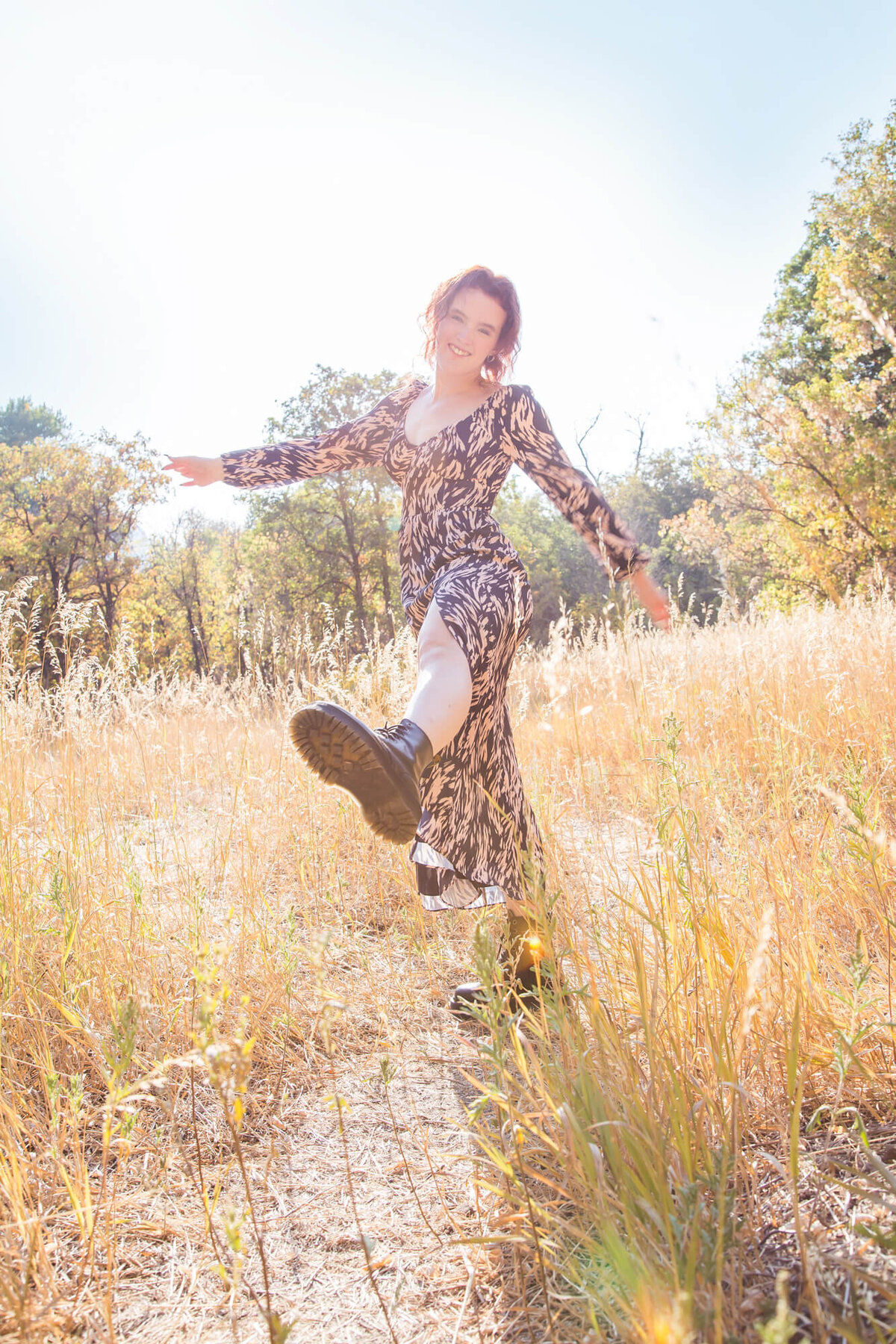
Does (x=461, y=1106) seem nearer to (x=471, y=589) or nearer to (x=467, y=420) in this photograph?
(x=471, y=589)

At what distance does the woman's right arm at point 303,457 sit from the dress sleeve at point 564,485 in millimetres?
542

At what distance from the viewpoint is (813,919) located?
1505 mm

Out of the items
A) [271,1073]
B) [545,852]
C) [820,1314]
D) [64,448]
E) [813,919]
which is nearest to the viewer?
[820,1314]

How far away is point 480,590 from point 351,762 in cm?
60

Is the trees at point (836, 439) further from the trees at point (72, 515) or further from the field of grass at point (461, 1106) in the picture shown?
the trees at point (72, 515)

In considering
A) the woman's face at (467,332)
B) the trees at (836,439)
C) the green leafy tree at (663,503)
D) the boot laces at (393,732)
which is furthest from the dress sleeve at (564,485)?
the green leafy tree at (663,503)

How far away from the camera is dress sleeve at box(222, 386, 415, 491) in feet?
8.00

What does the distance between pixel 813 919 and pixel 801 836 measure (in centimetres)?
48

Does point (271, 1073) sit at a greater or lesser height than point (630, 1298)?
lesser

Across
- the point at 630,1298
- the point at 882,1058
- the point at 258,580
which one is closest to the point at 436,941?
the point at 882,1058

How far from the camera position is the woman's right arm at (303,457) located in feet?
7.99

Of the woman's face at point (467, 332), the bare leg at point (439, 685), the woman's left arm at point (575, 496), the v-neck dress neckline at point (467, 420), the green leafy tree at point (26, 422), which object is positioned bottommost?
the bare leg at point (439, 685)

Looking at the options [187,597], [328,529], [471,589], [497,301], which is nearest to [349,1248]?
[471,589]

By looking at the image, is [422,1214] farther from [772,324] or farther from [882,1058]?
[772,324]
